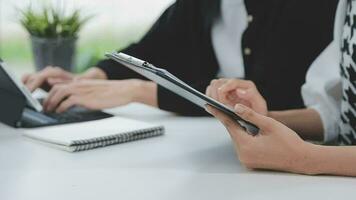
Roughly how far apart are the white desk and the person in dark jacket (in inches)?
10.1

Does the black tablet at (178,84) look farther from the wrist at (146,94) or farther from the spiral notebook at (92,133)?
the wrist at (146,94)

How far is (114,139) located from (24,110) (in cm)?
30

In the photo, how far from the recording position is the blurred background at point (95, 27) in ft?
6.72

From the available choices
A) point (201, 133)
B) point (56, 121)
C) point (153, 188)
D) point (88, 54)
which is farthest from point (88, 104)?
point (88, 54)

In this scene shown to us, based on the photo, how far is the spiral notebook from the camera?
41.4 inches

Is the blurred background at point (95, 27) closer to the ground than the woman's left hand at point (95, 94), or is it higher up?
closer to the ground

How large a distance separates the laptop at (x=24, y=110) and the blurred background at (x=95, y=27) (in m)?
0.66

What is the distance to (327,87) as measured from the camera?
1219 mm

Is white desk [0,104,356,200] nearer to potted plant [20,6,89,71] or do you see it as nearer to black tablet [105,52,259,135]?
black tablet [105,52,259,135]

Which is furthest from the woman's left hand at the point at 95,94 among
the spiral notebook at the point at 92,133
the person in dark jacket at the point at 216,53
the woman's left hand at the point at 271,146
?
the woman's left hand at the point at 271,146

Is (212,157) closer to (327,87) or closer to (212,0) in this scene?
(327,87)

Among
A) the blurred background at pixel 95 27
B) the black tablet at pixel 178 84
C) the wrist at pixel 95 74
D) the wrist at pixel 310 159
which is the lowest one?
the blurred background at pixel 95 27

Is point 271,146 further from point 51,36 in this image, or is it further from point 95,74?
point 51,36

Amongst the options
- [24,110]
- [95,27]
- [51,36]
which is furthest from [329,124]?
[95,27]
